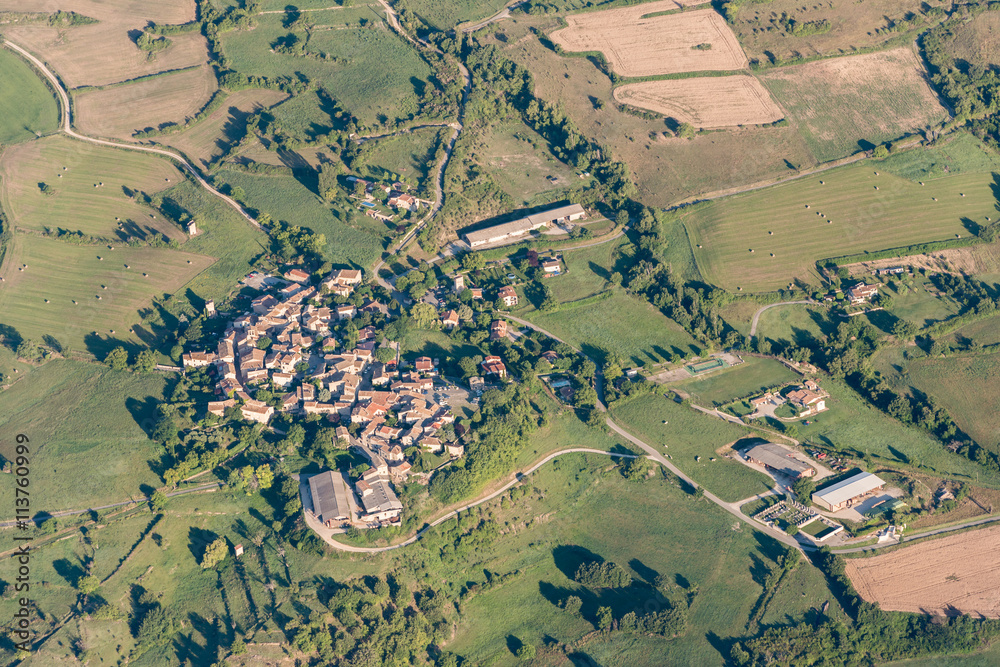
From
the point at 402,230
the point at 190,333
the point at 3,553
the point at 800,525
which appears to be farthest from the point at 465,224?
the point at 3,553

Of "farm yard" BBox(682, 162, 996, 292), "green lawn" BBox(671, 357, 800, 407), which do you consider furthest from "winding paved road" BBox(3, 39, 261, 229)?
"farm yard" BBox(682, 162, 996, 292)

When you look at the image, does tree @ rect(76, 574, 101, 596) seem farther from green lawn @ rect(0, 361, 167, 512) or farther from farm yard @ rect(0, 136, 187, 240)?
farm yard @ rect(0, 136, 187, 240)

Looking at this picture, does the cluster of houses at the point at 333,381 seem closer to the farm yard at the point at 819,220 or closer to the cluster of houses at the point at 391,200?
the cluster of houses at the point at 391,200

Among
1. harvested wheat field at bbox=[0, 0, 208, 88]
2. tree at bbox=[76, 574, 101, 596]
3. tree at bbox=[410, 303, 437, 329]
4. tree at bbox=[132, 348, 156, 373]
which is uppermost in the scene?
harvested wheat field at bbox=[0, 0, 208, 88]

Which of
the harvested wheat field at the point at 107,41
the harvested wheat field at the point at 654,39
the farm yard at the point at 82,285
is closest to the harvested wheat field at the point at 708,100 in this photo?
the harvested wheat field at the point at 654,39

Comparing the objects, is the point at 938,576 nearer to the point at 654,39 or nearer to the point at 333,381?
the point at 333,381

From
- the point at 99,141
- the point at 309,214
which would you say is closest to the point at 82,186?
the point at 99,141
